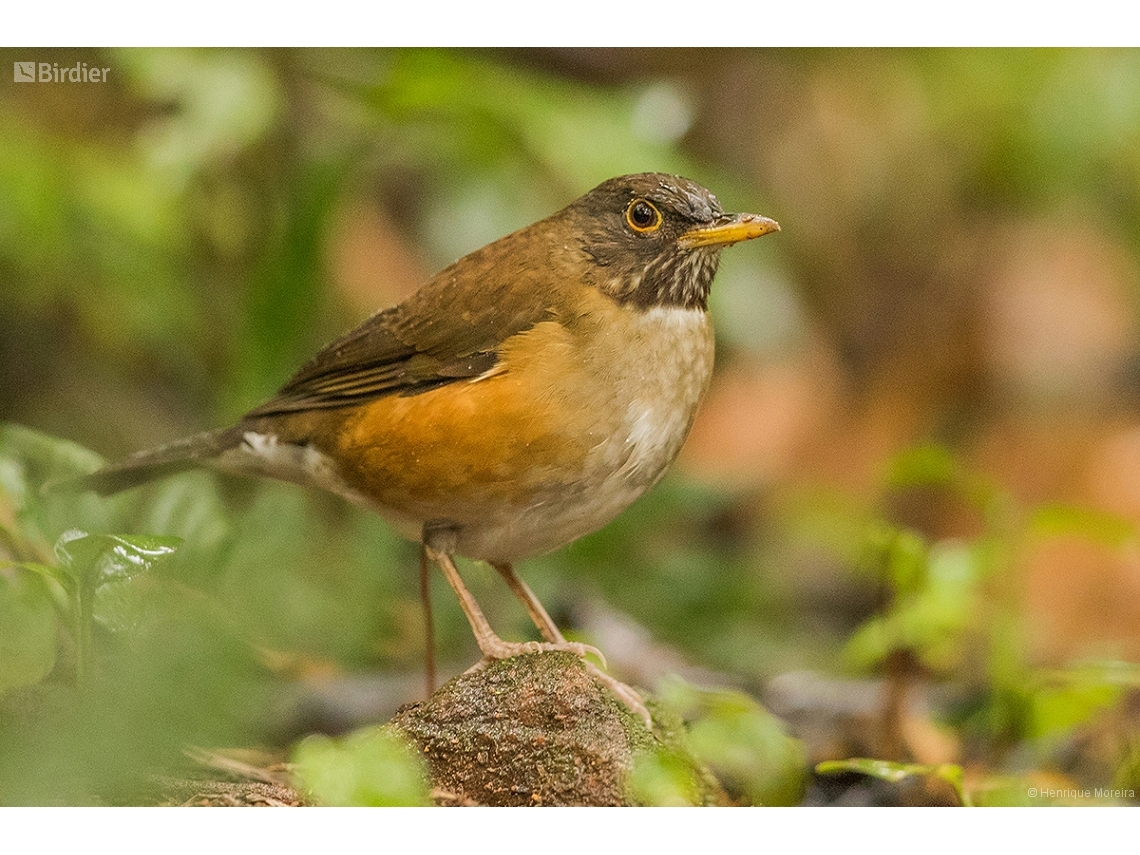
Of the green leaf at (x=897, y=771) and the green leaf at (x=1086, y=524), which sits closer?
the green leaf at (x=897, y=771)

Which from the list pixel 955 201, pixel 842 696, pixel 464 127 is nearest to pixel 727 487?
pixel 842 696

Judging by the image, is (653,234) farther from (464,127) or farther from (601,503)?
(464,127)

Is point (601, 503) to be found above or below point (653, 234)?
below

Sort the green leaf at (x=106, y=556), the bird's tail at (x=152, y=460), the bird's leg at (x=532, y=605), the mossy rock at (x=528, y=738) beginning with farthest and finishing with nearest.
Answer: the bird's tail at (x=152, y=460), the bird's leg at (x=532, y=605), the mossy rock at (x=528, y=738), the green leaf at (x=106, y=556)

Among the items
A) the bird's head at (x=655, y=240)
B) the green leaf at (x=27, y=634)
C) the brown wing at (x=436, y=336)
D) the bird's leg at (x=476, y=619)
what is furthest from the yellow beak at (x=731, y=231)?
the green leaf at (x=27, y=634)

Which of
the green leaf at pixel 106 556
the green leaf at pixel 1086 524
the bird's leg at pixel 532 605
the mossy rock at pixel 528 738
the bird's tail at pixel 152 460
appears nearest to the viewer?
the green leaf at pixel 106 556

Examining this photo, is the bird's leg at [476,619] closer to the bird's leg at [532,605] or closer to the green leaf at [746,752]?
the bird's leg at [532,605]
